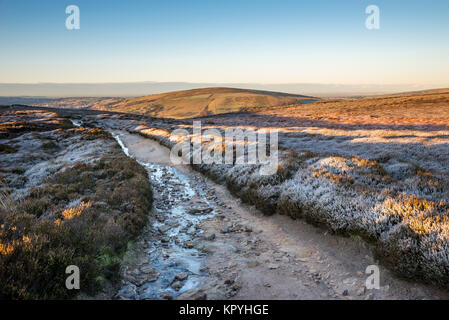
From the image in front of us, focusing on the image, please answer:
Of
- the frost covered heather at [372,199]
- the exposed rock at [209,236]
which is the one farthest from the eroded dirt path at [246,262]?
the frost covered heather at [372,199]

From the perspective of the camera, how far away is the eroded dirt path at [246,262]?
5.02 m

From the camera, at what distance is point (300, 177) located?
10469 mm

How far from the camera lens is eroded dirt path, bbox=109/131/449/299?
16.5 feet

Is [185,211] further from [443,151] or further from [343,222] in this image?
[443,151]

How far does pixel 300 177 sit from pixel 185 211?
17.2 ft

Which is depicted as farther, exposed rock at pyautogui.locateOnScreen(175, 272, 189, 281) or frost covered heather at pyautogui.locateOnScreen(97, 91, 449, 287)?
exposed rock at pyautogui.locateOnScreen(175, 272, 189, 281)

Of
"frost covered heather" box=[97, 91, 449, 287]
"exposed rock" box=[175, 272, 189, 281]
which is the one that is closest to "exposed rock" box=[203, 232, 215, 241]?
"exposed rock" box=[175, 272, 189, 281]

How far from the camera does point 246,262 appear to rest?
20.6 ft

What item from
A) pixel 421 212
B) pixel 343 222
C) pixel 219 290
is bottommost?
pixel 219 290

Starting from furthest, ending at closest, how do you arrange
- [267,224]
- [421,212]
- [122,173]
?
[122,173] → [267,224] → [421,212]

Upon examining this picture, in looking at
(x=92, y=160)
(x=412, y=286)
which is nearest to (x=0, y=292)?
(x=412, y=286)

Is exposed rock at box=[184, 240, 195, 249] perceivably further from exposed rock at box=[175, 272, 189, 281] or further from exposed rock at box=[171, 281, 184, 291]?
exposed rock at box=[171, 281, 184, 291]

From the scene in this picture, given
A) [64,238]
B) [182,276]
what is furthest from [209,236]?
[64,238]
